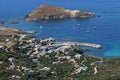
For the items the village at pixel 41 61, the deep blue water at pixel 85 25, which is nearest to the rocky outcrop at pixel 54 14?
the deep blue water at pixel 85 25

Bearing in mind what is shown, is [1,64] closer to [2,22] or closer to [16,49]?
[16,49]

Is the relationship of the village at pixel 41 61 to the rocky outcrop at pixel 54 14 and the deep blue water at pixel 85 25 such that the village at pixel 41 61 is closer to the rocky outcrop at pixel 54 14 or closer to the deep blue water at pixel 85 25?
the deep blue water at pixel 85 25

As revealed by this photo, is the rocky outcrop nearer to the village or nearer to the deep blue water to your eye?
the deep blue water

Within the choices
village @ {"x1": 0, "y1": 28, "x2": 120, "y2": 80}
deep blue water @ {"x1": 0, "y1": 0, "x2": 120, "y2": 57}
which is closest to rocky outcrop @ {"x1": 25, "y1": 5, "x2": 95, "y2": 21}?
deep blue water @ {"x1": 0, "y1": 0, "x2": 120, "y2": 57}

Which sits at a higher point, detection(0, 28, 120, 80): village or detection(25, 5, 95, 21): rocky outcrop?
detection(25, 5, 95, 21): rocky outcrop

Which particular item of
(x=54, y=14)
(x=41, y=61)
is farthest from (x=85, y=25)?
(x=41, y=61)

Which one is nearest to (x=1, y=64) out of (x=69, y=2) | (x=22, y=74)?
(x=22, y=74)

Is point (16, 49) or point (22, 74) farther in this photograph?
point (16, 49)

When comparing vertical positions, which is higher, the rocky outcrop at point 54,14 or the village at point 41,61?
the rocky outcrop at point 54,14
